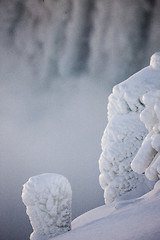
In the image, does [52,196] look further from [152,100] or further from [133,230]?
[152,100]

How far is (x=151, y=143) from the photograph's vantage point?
312 cm

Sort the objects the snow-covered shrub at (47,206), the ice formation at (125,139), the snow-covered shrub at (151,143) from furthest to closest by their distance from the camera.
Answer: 1. the ice formation at (125,139)
2. the snow-covered shrub at (47,206)
3. the snow-covered shrub at (151,143)

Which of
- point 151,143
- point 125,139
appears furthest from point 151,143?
point 125,139

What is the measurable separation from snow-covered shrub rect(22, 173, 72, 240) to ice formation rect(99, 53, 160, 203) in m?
1.70

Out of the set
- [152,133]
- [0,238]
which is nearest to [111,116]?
[152,133]

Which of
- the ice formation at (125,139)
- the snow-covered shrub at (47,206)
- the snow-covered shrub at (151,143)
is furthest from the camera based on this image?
the ice formation at (125,139)

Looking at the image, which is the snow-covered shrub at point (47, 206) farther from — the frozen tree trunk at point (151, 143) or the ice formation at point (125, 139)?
the frozen tree trunk at point (151, 143)

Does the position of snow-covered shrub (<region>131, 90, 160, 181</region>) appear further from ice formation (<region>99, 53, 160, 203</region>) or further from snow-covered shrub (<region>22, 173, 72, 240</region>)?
ice formation (<region>99, 53, 160, 203</region>)

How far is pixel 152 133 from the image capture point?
3.34 m

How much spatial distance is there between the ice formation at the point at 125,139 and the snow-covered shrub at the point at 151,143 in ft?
9.96

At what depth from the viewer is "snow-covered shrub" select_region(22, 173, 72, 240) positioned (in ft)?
17.2

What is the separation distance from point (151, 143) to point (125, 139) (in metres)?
3.38

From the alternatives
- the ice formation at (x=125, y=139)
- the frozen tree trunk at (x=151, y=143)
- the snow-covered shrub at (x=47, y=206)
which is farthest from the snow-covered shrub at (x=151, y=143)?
the ice formation at (x=125, y=139)

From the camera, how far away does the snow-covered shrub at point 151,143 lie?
3.05 m
